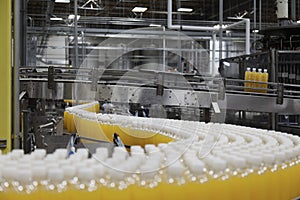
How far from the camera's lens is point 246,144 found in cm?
175

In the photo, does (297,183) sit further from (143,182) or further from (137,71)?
(137,71)

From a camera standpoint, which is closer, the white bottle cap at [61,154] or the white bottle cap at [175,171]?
the white bottle cap at [175,171]

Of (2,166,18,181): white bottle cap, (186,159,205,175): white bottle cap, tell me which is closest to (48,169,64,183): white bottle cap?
(2,166,18,181): white bottle cap

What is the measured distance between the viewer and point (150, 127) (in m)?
2.51

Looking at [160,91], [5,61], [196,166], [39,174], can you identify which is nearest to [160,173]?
[196,166]

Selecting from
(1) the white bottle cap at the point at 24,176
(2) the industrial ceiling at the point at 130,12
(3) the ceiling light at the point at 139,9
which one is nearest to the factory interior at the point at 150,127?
(1) the white bottle cap at the point at 24,176

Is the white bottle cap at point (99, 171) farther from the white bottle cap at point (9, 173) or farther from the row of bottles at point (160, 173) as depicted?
the white bottle cap at point (9, 173)

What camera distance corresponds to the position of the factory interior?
130 cm

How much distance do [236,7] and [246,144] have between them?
927 centimetres

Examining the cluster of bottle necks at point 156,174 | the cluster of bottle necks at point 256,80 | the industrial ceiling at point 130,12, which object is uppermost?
the industrial ceiling at point 130,12

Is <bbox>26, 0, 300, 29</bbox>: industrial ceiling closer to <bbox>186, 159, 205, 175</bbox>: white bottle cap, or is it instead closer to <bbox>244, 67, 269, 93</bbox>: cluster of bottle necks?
<bbox>244, 67, 269, 93</bbox>: cluster of bottle necks

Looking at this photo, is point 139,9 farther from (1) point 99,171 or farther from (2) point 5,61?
(1) point 99,171

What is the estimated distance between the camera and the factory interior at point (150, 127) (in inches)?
51.1

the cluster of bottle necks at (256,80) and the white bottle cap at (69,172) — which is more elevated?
the cluster of bottle necks at (256,80)
